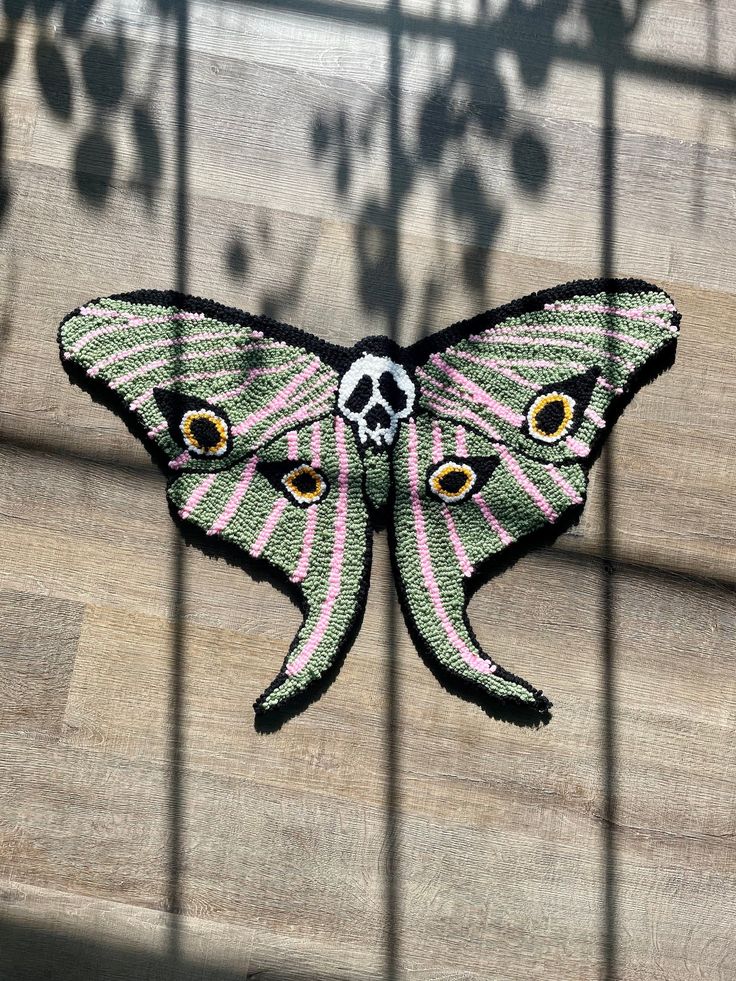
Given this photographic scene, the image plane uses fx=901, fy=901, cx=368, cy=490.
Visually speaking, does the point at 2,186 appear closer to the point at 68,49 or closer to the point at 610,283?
the point at 68,49

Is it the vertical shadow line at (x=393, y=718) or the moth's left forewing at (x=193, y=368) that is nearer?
the vertical shadow line at (x=393, y=718)

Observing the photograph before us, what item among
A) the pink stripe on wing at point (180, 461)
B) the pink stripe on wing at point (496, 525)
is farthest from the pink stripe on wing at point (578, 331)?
the pink stripe on wing at point (180, 461)

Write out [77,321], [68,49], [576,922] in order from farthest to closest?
[68,49] < [77,321] < [576,922]

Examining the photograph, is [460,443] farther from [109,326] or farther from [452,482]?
[109,326]

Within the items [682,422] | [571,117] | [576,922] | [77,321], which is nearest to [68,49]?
[77,321]

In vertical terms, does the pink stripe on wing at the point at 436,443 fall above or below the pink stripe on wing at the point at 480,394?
below

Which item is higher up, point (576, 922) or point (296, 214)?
point (296, 214)

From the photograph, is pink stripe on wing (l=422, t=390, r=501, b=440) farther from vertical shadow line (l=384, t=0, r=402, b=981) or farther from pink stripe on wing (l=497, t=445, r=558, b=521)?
vertical shadow line (l=384, t=0, r=402, b=981)

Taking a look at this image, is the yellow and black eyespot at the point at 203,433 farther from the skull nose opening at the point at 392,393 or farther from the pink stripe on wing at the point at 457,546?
the pink stripe on wing at the point at 457,546
